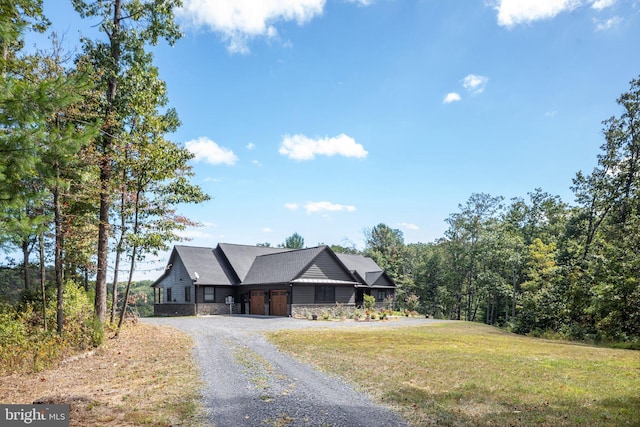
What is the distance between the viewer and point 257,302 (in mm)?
34062

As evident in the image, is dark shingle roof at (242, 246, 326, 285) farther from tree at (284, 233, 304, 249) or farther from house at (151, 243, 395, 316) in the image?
tree at (284, 233, 304, 249)

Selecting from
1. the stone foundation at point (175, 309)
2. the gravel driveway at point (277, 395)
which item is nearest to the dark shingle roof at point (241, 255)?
the stone foundation at point (175, 309)

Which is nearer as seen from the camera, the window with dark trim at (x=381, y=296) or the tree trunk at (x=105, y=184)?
the tree trunk at (x=105, y=184)

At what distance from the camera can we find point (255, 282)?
1325 inches

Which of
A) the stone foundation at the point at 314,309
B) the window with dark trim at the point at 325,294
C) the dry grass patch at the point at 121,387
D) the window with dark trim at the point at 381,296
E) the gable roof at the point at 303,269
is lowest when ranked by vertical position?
the window with dark trim at the point at 381,296

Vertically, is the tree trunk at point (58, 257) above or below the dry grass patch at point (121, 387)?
above

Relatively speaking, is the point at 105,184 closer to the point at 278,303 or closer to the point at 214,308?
the point at 278,303

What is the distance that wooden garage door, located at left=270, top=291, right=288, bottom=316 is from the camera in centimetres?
3158

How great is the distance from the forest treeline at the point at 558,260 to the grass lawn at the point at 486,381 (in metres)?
9.48

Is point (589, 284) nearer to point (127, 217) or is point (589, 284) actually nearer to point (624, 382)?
point (624, 382)

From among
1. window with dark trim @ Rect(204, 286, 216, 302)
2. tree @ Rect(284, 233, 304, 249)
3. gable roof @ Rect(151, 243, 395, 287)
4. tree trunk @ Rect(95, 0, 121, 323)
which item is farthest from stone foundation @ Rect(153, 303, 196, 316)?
tree @ Rect(284, 233, 304, 249)

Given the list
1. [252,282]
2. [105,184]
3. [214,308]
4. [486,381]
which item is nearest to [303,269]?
[252,282]

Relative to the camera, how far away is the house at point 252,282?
32125 mm

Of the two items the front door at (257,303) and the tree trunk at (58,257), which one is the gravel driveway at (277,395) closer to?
the tree trunk at (58,257)
